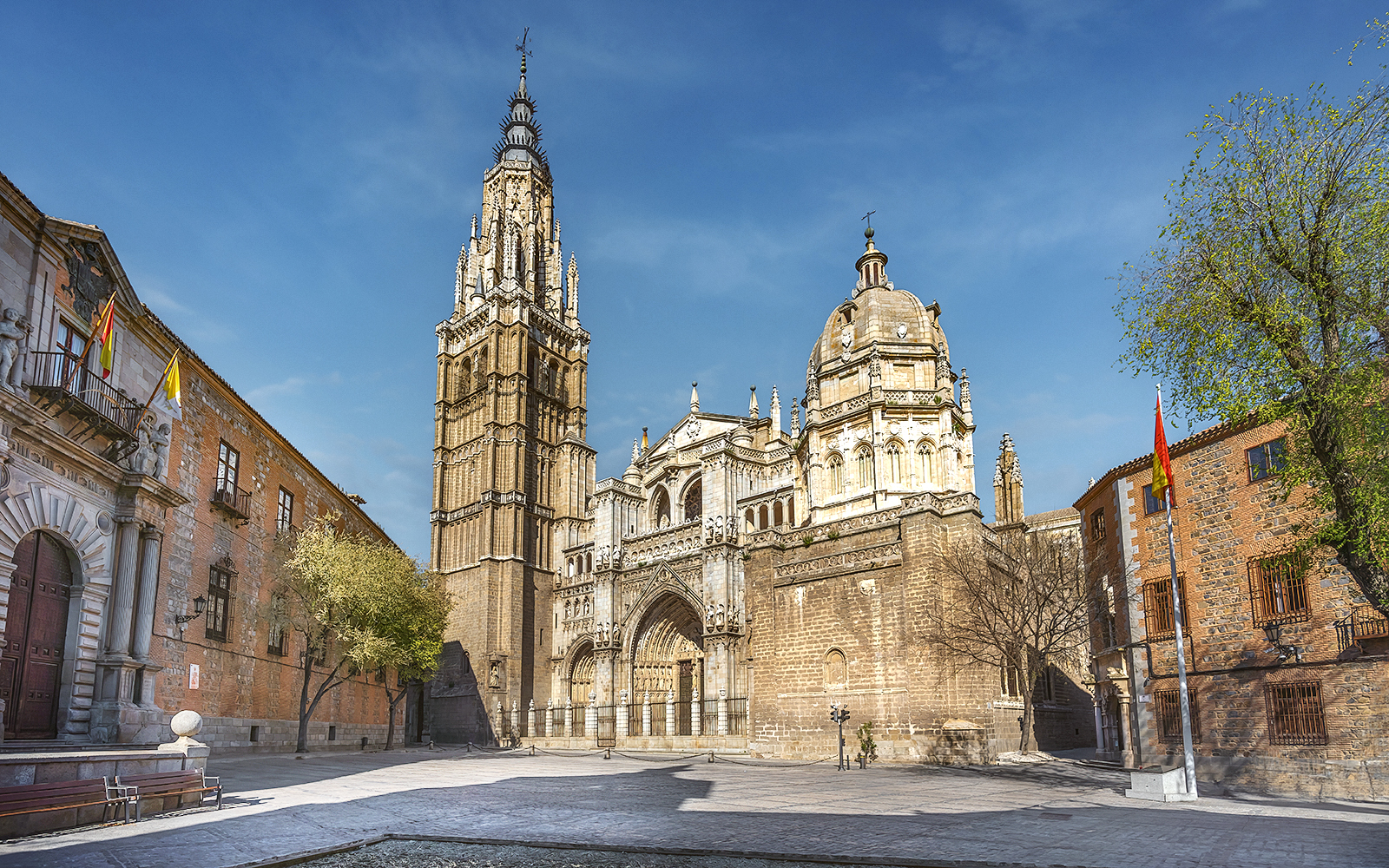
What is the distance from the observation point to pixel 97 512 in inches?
663

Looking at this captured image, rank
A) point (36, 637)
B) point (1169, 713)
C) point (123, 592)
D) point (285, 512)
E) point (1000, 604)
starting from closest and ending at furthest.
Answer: point (36, 637) < point (123, 592) < point (1169, 713) < point (285, 512) < point (1000, 604)

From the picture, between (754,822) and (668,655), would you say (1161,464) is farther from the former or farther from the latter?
(668,655)

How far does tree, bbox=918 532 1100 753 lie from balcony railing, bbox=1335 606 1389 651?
8.96 meters

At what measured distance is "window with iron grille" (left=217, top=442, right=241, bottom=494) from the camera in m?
24.3

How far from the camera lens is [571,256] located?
6488 cm

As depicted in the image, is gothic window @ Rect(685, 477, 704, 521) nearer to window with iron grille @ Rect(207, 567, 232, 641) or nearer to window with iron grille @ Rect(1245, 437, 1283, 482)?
window with iron grille @ Rect(207, 567, 232, 641)

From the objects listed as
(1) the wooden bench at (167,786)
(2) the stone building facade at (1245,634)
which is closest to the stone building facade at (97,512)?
(1) the wooden bench at (167,786)

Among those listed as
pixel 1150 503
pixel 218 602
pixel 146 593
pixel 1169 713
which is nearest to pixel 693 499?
pixel 218 602

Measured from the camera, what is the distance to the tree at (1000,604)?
2883cm

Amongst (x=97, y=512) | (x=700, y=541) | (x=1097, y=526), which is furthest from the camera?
(x=700, y=541)

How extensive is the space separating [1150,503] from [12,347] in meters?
25.0

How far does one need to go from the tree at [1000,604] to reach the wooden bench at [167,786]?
22.6 m

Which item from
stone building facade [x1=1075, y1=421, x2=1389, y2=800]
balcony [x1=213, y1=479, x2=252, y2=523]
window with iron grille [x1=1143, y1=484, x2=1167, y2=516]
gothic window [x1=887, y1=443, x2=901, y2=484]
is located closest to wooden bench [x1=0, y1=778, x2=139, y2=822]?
balcony [x1=213, y1=479, x2=252, y2=523]

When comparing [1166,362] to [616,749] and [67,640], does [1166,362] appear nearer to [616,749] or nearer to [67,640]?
[67,640]
